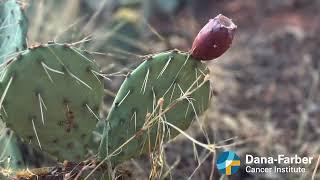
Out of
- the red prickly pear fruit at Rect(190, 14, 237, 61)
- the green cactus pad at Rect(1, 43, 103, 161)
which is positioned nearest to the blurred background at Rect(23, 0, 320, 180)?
the green cactus pad at Rect(1, 43, 103, 161)

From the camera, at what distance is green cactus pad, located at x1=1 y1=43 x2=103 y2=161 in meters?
1.65

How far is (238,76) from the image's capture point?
396 cm

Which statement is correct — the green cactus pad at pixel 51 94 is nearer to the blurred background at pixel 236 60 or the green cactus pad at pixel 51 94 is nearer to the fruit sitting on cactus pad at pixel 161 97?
the fruit sitting on cactus pad at pixel 161 97

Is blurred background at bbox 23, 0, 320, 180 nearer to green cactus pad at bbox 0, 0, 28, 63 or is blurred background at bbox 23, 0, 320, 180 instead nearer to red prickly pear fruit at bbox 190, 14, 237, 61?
green cactus pad at bbox 0, 0, 28, 63

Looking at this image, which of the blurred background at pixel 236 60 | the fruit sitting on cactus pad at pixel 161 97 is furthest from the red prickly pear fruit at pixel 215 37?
the blurred background at pixel 236 60

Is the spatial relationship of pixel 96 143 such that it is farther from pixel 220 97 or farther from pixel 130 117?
pixel 220 97

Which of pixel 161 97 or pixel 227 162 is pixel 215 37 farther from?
pixel 227 162

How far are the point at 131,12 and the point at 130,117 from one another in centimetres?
269

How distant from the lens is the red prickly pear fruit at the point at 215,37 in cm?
168

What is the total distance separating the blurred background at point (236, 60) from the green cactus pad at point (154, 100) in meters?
0.15

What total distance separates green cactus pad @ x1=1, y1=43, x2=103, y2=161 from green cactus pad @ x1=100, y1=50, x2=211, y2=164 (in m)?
0.07

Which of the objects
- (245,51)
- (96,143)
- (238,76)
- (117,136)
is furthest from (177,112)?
(245,51)

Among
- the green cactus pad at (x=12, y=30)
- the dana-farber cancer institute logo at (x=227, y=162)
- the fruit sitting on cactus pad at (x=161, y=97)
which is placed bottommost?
the dana-farber cancer institute logo at (x=227, y=162)

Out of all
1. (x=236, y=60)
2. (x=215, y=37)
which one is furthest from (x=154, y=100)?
(x=236, y=60)
